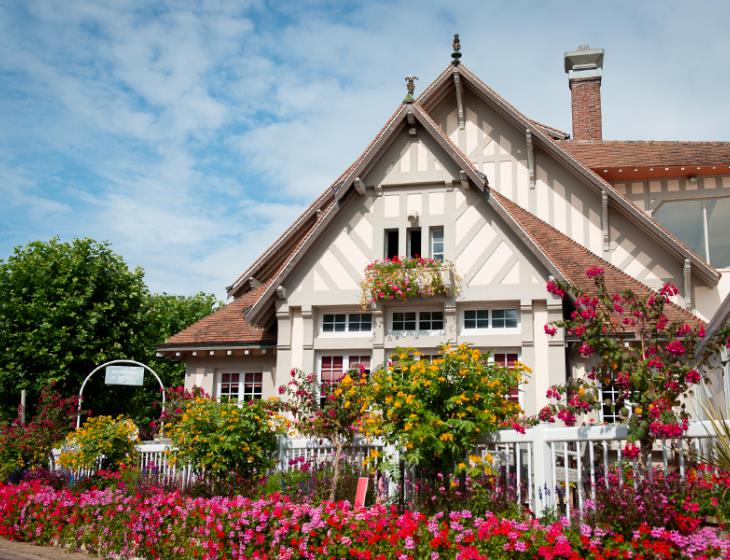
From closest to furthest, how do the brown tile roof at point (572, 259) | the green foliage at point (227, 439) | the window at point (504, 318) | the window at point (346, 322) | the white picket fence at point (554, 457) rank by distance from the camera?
the white picket fence at point (554, 457)
the green foliage at point (227, 439)
the brown tile roof at point (572, 259)
the window at point (504, 318)
the window at point (346, 322)

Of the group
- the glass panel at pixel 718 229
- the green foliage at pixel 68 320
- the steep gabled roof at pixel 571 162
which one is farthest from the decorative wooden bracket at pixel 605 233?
the green foliage at pixel 68 320

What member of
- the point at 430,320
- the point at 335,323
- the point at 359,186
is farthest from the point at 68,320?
the point at 430,320

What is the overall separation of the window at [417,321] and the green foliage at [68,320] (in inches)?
607

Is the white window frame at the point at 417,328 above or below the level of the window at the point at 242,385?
above

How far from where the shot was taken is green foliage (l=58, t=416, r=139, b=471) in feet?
42.4

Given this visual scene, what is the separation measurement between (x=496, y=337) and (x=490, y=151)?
19.9 ft

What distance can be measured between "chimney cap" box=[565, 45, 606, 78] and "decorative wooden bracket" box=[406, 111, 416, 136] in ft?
30.2

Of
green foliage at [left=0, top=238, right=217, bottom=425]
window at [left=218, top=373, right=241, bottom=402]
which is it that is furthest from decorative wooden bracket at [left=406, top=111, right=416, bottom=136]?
green foliage at [left=0, top=238, right=217, bottom=425]

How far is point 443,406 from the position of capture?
8.62m

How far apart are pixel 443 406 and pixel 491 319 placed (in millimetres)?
6609

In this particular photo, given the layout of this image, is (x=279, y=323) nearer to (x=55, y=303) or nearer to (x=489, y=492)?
(x=489, y=492)

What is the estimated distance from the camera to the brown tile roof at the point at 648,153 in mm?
17347

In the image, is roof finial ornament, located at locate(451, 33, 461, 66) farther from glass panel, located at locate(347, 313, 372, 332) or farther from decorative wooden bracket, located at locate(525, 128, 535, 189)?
glass panel, located at locate(347, 313, 372, 332)

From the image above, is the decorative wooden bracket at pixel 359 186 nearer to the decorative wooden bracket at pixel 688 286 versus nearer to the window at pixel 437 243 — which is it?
the window at pixel 437 243
